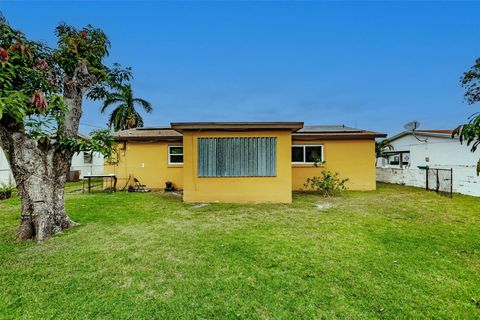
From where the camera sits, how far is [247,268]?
3475 millimetres

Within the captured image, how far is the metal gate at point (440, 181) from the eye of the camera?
10.3m

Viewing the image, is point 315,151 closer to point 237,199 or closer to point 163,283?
point 237,199

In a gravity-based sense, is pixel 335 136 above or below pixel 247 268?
above

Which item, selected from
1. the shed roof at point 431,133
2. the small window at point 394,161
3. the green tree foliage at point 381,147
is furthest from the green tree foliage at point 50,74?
the small window at point 394,161

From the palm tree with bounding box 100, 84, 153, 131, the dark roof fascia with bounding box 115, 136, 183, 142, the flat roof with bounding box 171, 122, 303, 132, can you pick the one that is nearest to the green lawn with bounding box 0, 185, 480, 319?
the flat roof with bounding box 171, 122, 303, 132

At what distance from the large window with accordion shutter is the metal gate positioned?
323 inches

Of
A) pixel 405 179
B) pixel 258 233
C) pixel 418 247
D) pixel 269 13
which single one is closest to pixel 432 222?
pixel 418 247

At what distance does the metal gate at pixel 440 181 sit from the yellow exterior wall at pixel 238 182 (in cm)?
763

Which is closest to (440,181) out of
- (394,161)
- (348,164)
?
(348,164)

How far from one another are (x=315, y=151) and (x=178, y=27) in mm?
12302

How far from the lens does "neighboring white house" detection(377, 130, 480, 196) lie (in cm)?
1031

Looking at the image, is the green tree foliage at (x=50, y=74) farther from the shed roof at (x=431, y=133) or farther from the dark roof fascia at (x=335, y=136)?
the shed roof at (x=431, y=133)

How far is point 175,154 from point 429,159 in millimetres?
15518

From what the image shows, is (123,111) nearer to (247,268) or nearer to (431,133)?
(247,268)
